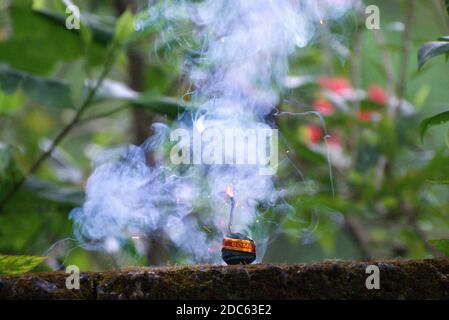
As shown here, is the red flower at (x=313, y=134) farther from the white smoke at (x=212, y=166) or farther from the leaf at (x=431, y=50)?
the leaf at (x=431, y=50)

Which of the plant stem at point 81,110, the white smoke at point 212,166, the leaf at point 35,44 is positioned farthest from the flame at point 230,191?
the leaf at point 35,44

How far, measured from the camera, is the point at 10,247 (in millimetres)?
2533

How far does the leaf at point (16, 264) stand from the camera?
1347mm

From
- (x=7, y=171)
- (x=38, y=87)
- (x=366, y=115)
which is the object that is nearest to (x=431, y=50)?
(x=38, y=87)

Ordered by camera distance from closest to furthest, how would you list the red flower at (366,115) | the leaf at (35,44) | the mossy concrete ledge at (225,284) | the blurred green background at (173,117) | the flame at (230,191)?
the mossy concrete ledge at (225,284) → the flame at (230,191) → the blurred green background at (173,117) → the leaf at (35,44) → the red flower at (366,115)

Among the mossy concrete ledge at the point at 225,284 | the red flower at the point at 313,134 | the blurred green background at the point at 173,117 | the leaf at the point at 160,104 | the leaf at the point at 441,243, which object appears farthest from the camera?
the red flower at the point at 313,134

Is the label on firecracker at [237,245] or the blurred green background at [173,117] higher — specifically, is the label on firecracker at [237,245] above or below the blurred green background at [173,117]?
below

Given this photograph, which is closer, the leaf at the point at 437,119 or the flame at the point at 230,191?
the leaf at the point at 437,119

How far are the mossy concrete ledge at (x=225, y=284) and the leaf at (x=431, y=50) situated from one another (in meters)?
0.39

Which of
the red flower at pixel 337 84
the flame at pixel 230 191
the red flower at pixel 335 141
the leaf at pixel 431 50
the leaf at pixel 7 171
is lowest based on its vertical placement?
the flame at pixel 230 191

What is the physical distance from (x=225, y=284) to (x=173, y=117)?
3.20 feet
